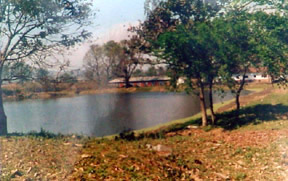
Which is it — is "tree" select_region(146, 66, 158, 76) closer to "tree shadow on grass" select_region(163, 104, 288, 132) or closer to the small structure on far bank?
the small structure on far bank

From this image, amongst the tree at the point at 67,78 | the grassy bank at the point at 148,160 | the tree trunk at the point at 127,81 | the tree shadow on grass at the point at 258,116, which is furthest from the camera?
the tree trunk at the point at 127,81

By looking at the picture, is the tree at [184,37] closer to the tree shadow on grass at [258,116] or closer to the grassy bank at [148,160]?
the tree shadow on grass at [258,116]

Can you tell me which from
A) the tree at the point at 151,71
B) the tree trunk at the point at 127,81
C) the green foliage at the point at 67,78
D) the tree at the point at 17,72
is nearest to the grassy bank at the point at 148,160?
the green foliage at the point at 67,78

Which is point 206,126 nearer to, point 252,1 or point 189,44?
point 189,44

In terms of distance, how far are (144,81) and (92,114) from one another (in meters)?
3.16

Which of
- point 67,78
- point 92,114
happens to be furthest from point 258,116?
point 92,114

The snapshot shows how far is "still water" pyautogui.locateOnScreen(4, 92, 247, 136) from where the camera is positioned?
40.3 feet

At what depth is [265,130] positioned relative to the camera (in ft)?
27.6

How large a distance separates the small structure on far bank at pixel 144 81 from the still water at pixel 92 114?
81cm

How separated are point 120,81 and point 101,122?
302 centimetres

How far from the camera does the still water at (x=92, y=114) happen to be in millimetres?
12297

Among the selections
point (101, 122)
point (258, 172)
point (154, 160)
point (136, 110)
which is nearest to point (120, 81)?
point (101, 122)

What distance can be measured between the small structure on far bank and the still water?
81 centimetres

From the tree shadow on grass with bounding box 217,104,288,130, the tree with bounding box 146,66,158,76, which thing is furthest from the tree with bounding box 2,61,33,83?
the tree shadow on grass with bounding box 217,104,288,130
